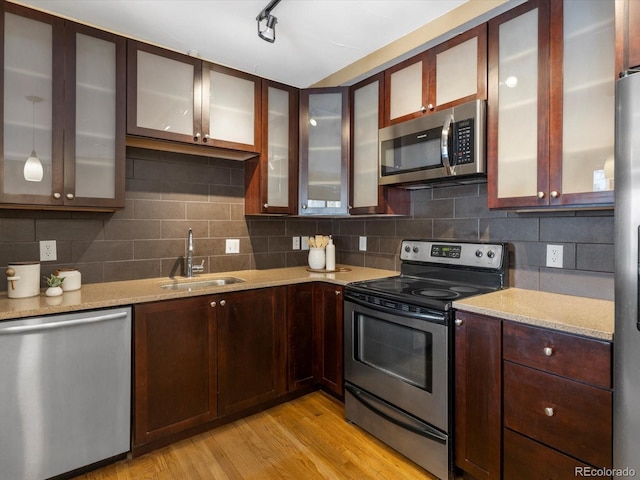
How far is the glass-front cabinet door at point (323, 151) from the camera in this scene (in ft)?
9.02

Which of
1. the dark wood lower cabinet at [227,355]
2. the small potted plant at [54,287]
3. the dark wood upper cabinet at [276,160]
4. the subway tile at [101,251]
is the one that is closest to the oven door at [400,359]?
the dark wood lower cabinet at [227,355]

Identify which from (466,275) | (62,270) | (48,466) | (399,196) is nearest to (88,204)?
(62,270)

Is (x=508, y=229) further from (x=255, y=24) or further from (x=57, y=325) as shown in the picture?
(x=57, y=325)

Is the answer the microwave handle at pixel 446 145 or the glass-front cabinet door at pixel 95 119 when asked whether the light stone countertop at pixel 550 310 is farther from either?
the glass-front cabinet door at pixel 95 119

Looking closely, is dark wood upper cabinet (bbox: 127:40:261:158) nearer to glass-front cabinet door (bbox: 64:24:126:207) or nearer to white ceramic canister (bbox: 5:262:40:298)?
glass-front cabinet door (bbox: 64:24:126:207)

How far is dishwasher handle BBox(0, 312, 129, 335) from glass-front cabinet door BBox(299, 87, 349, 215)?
1.49 meters

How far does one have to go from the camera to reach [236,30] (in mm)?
2150

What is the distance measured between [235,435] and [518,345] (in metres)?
1.67

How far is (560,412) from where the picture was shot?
1.37 m

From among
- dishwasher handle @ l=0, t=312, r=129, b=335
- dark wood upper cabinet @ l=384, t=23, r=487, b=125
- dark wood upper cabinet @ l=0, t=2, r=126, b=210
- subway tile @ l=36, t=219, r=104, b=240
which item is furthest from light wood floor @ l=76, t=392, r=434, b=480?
dark wood upper cabinet @ l=384, t=23, r=487, b=125

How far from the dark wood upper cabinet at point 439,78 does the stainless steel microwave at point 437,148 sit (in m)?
0.09

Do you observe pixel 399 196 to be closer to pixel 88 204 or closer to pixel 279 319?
pixel 279 319

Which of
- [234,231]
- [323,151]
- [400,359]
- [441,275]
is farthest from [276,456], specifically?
[323,151]

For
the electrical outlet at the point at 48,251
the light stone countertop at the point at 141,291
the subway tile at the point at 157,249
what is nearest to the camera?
the light stone countertop at the point at 141,291
